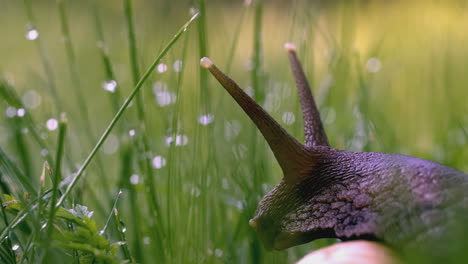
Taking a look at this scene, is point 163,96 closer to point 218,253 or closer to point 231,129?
point 231,129

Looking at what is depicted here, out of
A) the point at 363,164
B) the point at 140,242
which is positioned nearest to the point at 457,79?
the point at 363,164

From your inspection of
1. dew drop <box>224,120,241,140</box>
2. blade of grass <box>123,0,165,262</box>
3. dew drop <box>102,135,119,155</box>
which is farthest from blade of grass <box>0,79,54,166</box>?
dew drop <box>102,135,119,155</box>

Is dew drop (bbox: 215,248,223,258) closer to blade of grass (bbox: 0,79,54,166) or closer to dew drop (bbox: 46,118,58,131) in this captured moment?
blade of grass (bbox: 0,79,54,166)

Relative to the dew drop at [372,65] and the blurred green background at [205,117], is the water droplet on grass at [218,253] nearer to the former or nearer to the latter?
the blurred green background at [205,117]

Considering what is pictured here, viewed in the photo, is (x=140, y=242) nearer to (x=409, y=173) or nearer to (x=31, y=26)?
(x=409, y=173)

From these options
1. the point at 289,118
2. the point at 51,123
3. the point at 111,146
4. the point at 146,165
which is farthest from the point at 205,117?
the point at 111,146

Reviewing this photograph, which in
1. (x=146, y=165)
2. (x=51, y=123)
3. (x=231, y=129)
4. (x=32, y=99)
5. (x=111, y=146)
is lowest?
(x=146, y=165)
